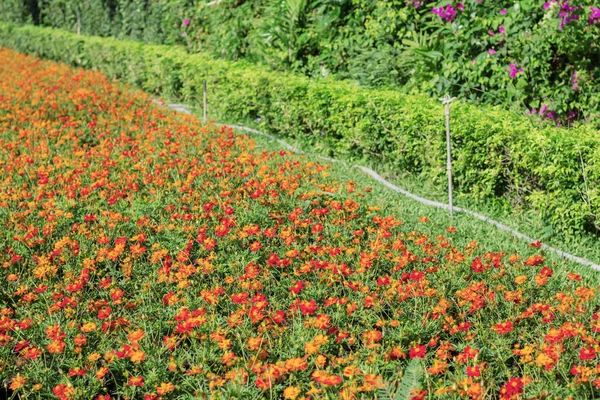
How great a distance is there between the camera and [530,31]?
7.25 metres

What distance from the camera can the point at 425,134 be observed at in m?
6.61

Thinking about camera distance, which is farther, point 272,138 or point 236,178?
point 272,138

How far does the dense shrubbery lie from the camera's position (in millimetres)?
6902

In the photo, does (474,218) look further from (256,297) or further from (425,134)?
(256,297)

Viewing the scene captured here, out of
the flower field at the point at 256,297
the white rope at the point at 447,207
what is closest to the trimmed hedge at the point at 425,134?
the white rope at the point at 447,207

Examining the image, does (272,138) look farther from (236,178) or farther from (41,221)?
(41,221)

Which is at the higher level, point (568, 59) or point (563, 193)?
point (568, 59)

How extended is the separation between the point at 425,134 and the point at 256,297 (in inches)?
143

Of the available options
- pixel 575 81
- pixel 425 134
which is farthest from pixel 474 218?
pixel 575 81

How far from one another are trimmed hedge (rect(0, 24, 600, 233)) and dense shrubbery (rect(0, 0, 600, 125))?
1.93 feet

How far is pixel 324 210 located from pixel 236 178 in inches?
54.6

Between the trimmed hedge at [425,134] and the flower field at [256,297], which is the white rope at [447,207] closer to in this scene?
the trimmed hedge at [425,134]

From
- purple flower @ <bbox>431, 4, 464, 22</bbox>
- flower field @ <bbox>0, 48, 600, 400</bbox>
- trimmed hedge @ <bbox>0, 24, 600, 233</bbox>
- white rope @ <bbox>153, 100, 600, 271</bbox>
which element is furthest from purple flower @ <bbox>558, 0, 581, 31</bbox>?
flower field @ <bbox>0, 48, 600, 400</bbox>

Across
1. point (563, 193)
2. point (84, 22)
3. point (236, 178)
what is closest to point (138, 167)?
point (236, 178)
